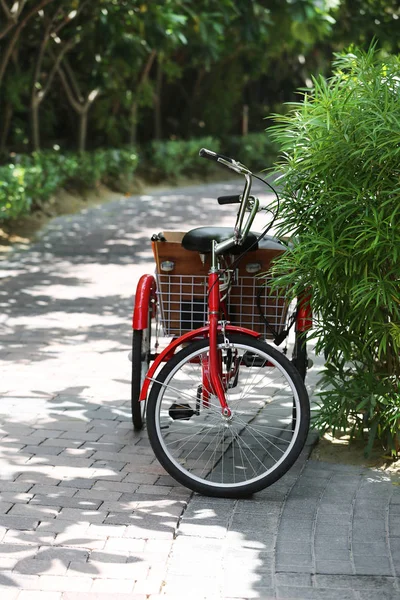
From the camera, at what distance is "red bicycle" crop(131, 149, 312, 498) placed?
4922 mm

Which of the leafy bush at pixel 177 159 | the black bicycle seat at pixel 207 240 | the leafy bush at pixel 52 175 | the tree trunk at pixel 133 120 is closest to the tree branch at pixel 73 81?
the leafy bush at pixel 52 175

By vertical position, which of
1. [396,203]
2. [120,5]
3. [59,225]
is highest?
[120,5]

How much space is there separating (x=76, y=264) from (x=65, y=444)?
7396 millimetres

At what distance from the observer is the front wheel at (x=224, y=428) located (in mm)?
4879

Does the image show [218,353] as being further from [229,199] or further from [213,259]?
[229,199]

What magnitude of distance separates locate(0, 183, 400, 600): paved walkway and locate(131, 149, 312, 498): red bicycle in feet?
0.67

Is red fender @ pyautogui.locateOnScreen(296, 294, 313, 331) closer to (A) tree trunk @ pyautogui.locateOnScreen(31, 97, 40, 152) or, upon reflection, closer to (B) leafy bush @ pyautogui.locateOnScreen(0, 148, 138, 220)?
(B) leafy bush @ pyautogui.locateOnScreen(0, 148, 138, 220)

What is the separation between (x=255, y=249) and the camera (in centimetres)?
527

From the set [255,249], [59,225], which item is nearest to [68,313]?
[255,249]

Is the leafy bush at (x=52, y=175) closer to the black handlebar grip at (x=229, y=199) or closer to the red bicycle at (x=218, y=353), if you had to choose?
the red bicycle at (x=218, y=353)

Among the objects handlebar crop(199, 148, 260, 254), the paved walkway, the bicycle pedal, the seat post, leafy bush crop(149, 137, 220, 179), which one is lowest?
leafy bush crop(149, 137, 220, 179)

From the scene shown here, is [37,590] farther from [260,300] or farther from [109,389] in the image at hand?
[109,389]

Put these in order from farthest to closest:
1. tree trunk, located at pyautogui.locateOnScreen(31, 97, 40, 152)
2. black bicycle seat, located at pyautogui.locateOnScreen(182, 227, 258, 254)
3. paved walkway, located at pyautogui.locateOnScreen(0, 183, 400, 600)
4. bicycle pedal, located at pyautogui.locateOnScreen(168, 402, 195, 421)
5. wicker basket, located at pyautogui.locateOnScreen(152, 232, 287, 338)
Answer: tree trunk, located at pyautogui.locateOnScreen(31, 97, 40, 152), wicker basket, located at pyautogui.locateOnScreen(152, 232, 287, 338), bicycle pedal, located at pyautogui.locateOnScreen(168, 402, 195, 421), black bicycle seat, located at pyautogui.locateOnScreen(182, 227, 258, 254), paved walkway, located at pyautogui.locateOnScreen(0, 183, 400, 600)

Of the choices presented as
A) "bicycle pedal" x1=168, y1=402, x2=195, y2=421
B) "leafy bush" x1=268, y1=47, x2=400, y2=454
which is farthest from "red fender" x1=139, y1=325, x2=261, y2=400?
"leafy bush" x1=268, y1=47, x2=400, y2=454
